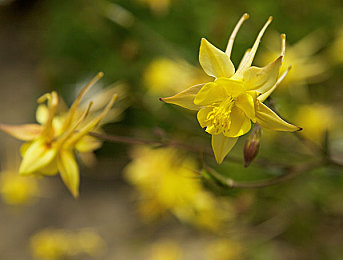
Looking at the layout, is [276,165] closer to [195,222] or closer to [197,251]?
[195,222]

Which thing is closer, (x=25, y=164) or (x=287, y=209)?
(x=25, y=164)

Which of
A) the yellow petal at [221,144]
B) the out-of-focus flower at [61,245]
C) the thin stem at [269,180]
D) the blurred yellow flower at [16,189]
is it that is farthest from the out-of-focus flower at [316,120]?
the blurred yellow flower at [16,189]

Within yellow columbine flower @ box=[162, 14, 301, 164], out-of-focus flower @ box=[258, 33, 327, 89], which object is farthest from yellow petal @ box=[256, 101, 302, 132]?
out-of-focus flower @ box=[258, 33, 327, 89]

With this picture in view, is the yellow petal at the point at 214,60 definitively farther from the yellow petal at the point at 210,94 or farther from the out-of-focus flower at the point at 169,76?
the out-of-focus flower at the point at 169,76

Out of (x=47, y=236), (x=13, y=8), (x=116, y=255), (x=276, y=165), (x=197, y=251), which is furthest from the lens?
(x=13, y=8)

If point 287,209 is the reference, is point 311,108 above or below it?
above

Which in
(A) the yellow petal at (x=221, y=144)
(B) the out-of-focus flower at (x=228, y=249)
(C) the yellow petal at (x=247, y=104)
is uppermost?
(C) the yellow petal at (x=247, y=104)

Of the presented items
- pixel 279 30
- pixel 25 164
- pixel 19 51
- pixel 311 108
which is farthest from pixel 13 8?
pixel 25 164

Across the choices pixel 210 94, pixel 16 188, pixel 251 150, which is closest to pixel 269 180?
pixel 251 150
